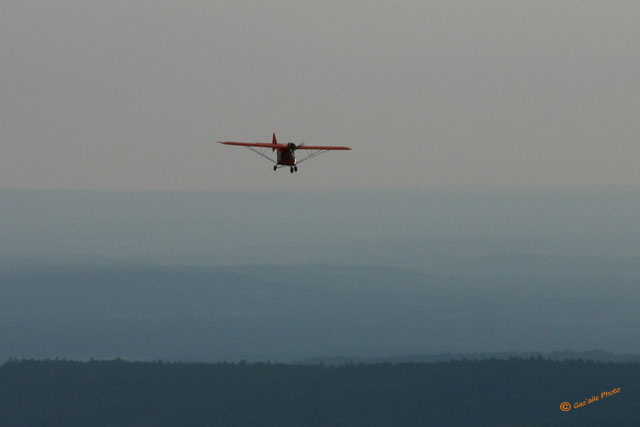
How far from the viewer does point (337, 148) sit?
184 meters

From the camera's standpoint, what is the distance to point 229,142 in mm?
186375

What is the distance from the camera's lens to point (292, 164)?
182875 millimetres

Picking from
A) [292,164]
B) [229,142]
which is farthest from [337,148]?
[229,142]

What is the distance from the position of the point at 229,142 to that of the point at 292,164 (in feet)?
42.6

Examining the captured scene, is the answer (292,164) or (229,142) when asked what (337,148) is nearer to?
(292,164)

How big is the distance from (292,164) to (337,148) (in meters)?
8.73
